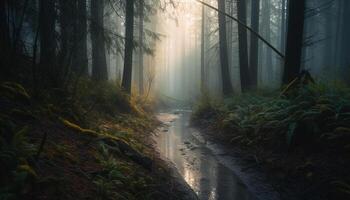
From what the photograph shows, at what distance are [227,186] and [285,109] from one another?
2871 millimetres

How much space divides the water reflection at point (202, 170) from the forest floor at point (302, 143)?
0.68 metres

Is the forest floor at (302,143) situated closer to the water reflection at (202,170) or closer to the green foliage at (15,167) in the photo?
the water reflection at (202,170)

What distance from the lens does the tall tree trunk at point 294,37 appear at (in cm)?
922

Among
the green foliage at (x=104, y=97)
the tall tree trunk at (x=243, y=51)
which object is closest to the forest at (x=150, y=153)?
the green foliage at (x=104, y=97)

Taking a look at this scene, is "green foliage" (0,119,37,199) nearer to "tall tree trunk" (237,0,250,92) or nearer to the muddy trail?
the muddy trail

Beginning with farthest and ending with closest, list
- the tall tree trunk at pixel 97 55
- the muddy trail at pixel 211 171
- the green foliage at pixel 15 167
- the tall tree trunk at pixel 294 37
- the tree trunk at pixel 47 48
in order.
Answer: the tall tree trunk at pixel 97 55, the tall tree trunk at pixel 294 37, the tree trunk at pixel 47 48, the muddy trail at pixel 211 171, the green foliage at pixel 15 167

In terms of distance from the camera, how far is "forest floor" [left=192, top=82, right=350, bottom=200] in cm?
584

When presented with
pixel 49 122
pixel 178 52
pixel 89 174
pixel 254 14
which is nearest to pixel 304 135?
pixel 89 174

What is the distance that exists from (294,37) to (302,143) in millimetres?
3733

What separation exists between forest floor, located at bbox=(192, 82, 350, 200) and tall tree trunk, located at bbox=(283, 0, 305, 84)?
996 millimetres

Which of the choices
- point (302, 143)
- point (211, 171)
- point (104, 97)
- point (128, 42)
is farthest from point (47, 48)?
point (128, 42)

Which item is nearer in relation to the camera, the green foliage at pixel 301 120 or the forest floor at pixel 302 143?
the forest floor at pixel 302 143

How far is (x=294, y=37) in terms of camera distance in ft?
30.7

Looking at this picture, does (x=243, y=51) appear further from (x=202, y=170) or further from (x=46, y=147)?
(x=46, y=147)
